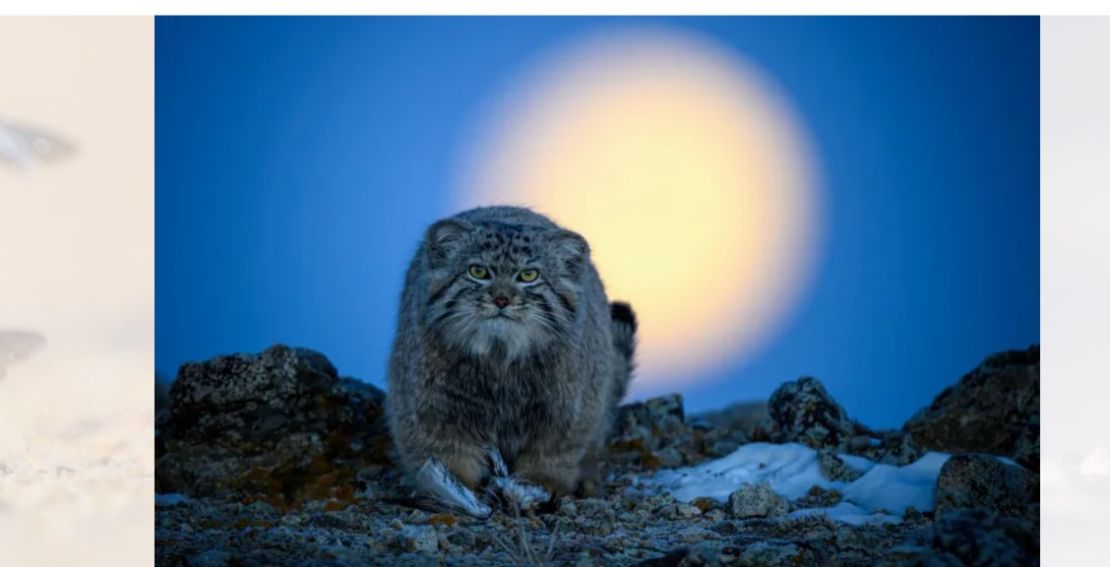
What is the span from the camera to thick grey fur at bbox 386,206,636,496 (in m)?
5.41

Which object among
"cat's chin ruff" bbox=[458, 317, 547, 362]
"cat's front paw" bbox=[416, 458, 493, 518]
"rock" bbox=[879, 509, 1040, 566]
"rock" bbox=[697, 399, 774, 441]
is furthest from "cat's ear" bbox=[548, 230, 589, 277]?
"rock" bbox=[697, 399, 774, 441]

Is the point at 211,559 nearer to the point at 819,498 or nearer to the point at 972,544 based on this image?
the point at 972,544

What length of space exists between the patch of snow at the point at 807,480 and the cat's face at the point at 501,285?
137cm

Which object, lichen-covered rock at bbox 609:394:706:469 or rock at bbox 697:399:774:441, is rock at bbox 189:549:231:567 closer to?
lichen-covered rock at bbox 609:394:706:469

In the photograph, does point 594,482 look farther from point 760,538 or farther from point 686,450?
point 760,538

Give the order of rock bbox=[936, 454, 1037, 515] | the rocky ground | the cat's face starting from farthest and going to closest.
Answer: the cat's face, rock bbox=[936, 454, 1037, 515], the rocky ground

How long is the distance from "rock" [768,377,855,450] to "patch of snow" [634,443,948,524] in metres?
0.13

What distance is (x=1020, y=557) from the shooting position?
13.1 ft

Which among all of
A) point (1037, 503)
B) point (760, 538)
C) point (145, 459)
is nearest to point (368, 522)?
point (145, 459)

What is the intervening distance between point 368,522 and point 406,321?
139cm

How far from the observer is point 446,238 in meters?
5.59

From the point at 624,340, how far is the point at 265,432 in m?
2.60

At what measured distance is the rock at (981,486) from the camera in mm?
5172

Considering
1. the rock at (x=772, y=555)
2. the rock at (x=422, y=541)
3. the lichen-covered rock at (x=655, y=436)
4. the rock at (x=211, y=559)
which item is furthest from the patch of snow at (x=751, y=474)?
the rock at (x=211, y=559)
